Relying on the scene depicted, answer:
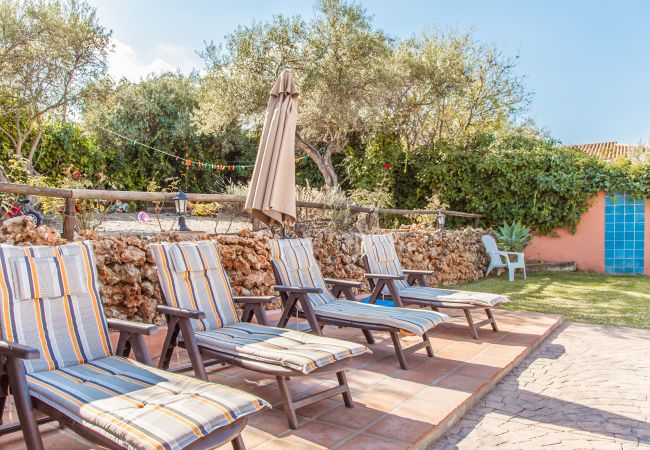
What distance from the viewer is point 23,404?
2088mm

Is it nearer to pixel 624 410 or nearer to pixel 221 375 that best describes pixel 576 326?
pixel 624 410

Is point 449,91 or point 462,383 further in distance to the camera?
point 449,91

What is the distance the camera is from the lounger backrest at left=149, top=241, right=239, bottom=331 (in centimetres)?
335

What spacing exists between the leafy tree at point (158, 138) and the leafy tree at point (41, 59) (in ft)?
9.07

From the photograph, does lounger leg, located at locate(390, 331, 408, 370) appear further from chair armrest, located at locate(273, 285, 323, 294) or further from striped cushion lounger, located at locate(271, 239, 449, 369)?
chair armrest, located at locate(273, 285, 323, 294)

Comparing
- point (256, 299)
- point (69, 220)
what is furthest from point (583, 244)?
point (69, 220)

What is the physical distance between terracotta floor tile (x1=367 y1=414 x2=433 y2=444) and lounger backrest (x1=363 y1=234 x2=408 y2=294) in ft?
7.96

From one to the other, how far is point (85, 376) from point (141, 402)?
0.53m

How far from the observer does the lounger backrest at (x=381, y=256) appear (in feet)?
17.4

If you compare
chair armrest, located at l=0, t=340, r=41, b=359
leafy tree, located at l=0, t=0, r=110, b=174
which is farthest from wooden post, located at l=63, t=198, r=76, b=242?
leafy tree, located at l=0, t=0, r=110, b=174

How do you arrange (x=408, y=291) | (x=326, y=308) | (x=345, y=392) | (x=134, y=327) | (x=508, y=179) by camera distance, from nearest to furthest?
(x=134, y=327)
(x=345, y=392)
(x=326, y=308)
(x=408, y=291)
(x=508, y=179)

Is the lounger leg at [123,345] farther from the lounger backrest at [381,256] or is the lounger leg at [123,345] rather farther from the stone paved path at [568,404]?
the lounger backrest at [381,256]

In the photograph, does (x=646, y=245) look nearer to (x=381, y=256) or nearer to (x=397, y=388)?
(x=381, y=256)

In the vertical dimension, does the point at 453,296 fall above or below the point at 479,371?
above
